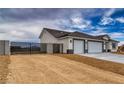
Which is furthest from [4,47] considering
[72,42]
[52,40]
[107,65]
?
[107,65]

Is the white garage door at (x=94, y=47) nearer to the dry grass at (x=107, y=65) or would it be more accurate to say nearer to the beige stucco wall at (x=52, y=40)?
the beige stucco wall at (x=52, y=40)

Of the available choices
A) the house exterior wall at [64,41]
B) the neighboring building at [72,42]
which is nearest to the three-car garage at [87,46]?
the neighboring building at [72,42]

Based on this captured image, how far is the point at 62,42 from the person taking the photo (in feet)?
81.5

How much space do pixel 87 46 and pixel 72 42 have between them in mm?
3309

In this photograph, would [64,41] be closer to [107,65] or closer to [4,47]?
[4,47]

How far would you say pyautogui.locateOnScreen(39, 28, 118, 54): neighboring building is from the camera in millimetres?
23984

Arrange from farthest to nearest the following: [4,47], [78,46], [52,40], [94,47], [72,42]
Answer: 1. [94,47]
2. [52,40]
3. [78,46]
4. [72,42]
5. [4,47]

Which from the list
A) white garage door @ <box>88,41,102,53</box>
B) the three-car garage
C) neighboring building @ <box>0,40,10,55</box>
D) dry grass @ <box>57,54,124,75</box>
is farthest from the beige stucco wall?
dry grass @ <box>57,54,124,75</box>

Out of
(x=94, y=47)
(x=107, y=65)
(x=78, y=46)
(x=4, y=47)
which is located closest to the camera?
(x=107, y=65)

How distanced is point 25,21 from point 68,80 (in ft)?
49.1

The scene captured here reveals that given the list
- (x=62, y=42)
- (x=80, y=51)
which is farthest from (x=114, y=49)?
(x=62, y=42)

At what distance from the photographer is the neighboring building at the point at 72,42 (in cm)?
2398

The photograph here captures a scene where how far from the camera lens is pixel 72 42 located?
23.9 metres

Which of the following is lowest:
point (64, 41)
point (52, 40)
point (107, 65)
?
point (107, 65)
